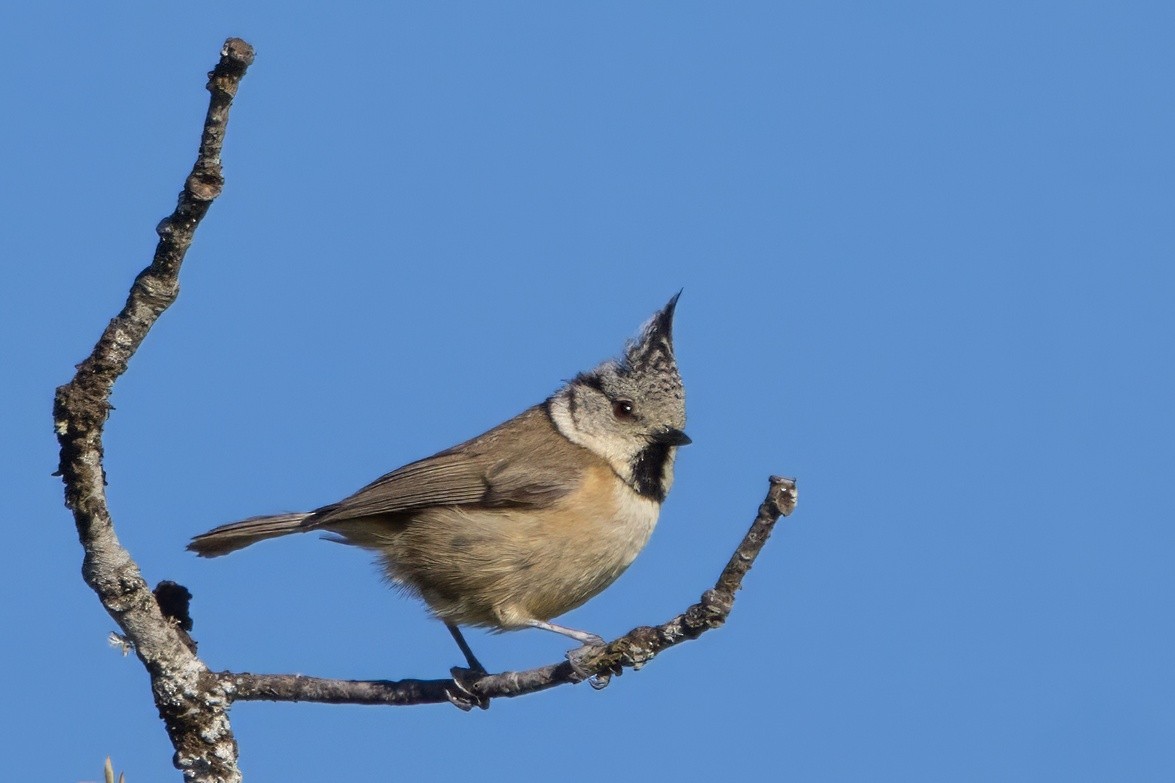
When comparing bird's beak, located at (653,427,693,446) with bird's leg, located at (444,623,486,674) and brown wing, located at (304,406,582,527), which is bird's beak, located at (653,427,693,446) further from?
bird's leg, located at (444,623,486,674)

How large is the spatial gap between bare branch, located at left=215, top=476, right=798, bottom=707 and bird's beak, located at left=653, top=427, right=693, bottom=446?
162 centimetres

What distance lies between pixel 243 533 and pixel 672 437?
2.15m

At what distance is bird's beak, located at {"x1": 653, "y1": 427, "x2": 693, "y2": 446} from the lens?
6145 mm

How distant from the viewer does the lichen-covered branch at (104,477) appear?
141 inches

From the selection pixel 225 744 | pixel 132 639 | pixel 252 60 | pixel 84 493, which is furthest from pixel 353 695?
pixel 252 60

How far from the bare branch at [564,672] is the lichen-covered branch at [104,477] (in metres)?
0.17

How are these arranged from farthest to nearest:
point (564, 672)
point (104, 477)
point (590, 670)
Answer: point (564, 672), point (590, 670), point (104, 477)

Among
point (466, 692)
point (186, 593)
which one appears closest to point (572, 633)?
point (466, 692)

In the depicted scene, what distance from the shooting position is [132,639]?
14.1ft

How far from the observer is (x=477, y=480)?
6.17m

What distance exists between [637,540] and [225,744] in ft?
7.23

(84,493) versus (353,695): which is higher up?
(84,493)

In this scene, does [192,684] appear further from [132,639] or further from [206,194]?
[206,194]

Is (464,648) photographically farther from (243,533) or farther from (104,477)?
(104,477)
